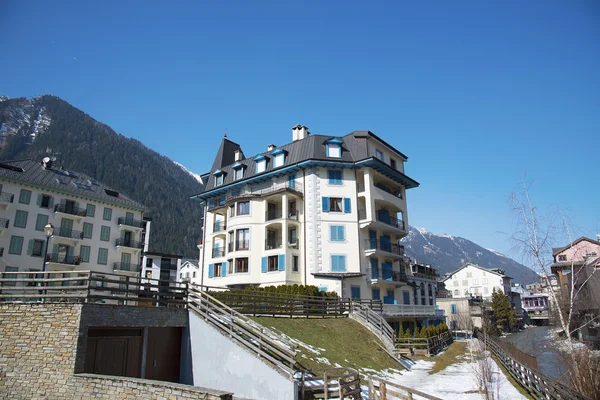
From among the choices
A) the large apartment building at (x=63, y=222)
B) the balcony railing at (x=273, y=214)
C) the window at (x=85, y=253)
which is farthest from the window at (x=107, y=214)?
the balcony railing at (x=273, y=214)

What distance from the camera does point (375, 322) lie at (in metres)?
29.8

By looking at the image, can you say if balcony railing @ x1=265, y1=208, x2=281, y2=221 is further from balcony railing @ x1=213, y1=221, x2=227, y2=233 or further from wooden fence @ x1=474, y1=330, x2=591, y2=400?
wooden fence @ x1=474, y1=330, x2=591, y2=400

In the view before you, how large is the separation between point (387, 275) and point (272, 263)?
11808 millimetres

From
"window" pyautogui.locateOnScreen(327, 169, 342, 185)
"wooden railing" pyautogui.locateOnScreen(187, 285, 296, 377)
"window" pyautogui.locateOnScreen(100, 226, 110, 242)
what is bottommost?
"wooden railing" pyautogui.locateOnScreen(187, 285, 296, 377)

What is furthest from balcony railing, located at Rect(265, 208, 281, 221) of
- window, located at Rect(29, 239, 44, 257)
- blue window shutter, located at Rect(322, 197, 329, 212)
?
window, located at Rect(29, 239, 44, 257)

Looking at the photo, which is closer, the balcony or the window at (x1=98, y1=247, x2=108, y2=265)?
the balcony

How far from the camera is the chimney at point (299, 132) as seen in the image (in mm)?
47031

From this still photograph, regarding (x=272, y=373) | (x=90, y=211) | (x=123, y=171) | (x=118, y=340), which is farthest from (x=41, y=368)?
(x=123, y=171)

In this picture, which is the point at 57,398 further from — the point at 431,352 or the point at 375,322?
the point at 431,352

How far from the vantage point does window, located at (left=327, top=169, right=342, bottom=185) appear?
40.8 metres

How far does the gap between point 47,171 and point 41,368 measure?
41.9 metres

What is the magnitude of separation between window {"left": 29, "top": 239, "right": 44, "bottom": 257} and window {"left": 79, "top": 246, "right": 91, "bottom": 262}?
4.50 m

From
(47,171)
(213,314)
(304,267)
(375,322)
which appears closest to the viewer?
(213,314)

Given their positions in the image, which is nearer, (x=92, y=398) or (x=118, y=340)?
(x=92, y=398)
